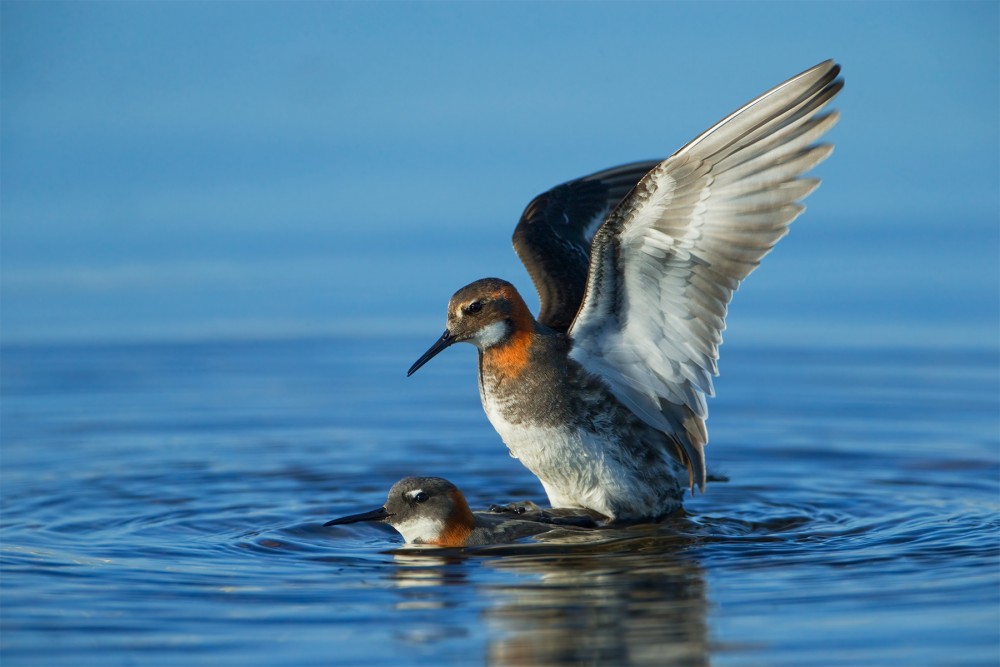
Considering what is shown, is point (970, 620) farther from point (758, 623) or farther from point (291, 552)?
point (291, 552)

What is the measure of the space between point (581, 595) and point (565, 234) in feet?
15.6

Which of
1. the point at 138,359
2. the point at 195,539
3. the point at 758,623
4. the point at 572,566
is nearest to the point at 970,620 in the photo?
the point at 758,623

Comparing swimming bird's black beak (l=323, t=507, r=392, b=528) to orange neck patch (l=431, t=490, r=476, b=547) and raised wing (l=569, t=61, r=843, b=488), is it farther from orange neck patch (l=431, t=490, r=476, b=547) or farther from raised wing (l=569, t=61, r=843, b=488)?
raised wing (l=569, t=61, r=843, b=488)

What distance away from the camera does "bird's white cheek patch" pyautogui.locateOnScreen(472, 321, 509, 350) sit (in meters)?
11.6

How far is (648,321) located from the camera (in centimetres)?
1117

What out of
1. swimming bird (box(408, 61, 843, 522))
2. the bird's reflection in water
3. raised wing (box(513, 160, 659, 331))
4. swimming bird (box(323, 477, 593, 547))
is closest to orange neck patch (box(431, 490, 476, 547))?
swimming bird (box(323, 477, 593, 547))

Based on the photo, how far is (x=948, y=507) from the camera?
12.0 meters

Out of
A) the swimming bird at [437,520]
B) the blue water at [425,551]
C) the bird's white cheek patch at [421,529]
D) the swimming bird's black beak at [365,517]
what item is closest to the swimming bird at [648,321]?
the swimming bird at [437,520]

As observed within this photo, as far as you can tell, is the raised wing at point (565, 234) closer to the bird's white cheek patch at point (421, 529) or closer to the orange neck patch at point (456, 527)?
the orange neck patch at point (456, 527)

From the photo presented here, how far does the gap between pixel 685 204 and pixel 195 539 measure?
407cm

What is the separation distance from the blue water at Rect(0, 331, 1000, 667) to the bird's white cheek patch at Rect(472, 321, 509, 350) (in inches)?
60.0

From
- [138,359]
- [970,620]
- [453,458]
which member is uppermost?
[138,359]

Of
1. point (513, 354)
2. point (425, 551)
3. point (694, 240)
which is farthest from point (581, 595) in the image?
point (694, 240)

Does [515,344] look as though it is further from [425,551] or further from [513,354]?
[425,551]
